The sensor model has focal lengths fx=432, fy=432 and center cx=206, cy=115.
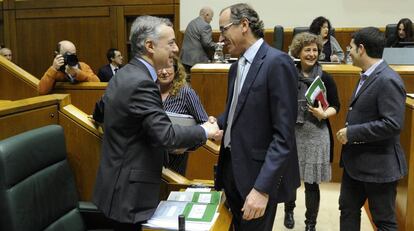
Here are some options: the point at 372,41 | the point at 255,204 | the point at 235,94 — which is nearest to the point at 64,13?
the point at 372,41

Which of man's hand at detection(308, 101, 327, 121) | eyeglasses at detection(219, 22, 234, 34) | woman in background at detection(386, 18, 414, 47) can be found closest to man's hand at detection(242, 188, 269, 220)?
eyeglasses at detection(219, 22, 234, 34)

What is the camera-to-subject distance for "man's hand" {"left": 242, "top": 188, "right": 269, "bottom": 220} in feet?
4.78

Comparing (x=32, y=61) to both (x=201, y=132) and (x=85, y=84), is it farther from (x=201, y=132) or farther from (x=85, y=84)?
(x=201, y=132)

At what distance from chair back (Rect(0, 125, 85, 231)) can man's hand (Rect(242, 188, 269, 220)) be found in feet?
2.51

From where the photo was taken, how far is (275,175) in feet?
4.74

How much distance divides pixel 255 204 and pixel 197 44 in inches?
175

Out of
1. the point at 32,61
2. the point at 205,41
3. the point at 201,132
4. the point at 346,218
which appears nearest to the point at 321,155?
the point at 346,218

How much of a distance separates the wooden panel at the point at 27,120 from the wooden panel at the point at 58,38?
544 cm

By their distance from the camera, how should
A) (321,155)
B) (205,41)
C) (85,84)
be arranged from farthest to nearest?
(205,41)
(85,84)
(321,155)

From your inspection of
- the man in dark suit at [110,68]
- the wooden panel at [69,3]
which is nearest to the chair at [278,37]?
the wooden panel at [69,3]

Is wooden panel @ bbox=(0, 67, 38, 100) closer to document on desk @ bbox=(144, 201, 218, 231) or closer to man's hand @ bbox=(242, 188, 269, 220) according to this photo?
document on desk @ bbox=(144, 201, 218, 231)

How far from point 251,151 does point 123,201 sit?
1.58 ft

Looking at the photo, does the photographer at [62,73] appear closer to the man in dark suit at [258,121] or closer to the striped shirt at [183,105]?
the striped shirt at [183,105]

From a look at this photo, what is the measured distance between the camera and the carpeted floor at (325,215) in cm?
302
